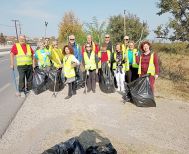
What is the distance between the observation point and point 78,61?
8.47m

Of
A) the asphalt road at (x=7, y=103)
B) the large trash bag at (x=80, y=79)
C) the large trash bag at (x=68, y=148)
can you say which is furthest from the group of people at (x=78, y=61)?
the large trash bag at (x=68, y=148)

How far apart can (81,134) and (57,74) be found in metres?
3.84

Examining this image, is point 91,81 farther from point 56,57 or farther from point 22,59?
point 22,59

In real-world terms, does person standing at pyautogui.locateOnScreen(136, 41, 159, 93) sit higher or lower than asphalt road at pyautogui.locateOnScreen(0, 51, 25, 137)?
higher

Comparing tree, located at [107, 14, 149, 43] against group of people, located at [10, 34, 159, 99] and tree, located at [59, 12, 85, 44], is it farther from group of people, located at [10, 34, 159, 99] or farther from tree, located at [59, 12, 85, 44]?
group of people, located at [10, 34, 159, 99]

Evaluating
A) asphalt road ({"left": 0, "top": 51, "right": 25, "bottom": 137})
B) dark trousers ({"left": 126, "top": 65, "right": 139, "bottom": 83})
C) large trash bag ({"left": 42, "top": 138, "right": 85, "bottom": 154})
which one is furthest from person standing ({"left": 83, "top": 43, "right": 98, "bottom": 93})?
large trash bag ({"left": 42, "top": 138, "right": 85, "bottom": 154})

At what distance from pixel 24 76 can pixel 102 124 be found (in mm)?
3699

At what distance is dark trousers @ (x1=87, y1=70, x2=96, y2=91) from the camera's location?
360 inches

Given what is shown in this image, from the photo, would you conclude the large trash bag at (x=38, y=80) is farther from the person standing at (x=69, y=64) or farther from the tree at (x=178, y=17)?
the tree at (x=178, y=17)

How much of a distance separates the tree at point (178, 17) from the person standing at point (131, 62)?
538cm

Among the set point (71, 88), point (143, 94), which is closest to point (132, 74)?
point (143, 94)

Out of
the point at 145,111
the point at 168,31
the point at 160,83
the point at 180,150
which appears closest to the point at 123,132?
the point at 180,150

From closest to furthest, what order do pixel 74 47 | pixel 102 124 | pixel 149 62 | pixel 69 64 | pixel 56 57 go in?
pixel 102 124 → pixel 149 62 → pixel 69 64 → pixel 56 57 → pixel 74 47

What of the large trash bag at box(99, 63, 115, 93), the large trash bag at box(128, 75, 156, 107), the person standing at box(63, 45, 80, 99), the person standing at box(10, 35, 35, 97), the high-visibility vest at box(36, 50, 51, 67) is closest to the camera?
the large trash bag at box(128, 75, 156, 107)
